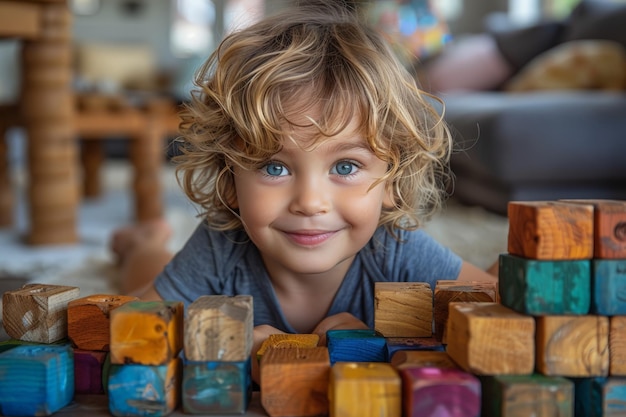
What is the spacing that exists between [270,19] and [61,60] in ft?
4.18

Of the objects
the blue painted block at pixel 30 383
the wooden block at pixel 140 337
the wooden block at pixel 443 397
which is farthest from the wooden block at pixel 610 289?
the blue painted block at pixel 30 383

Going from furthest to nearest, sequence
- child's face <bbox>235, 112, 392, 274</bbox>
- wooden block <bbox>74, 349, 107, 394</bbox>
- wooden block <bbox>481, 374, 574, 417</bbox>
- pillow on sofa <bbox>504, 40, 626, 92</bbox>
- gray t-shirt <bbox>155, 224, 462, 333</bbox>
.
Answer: pillow on sofa <bbox>504, 40, 626, 92</bbox> → gray t-shirt <bbox>155, 224, 462, 333</bbox> → child's face <bbox>235, 112, 392, 274</bbox> → wooden block <bbox>74, 349, 107, 394</bbox> → wooden block <bbox>481, 374, 574, 417</bbox>

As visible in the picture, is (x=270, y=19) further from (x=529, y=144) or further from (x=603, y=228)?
(x=529, y=144)

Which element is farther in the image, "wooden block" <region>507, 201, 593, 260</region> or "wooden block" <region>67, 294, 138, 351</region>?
"wooden block" <region>67, 294, 138, 351</region>

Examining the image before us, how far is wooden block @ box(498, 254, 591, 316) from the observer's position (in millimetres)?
621

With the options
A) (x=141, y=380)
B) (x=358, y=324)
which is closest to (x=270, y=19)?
(x=358, y=324)

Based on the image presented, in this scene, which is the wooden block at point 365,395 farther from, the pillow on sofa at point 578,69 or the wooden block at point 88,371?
the pillow on sofa at point 578,69

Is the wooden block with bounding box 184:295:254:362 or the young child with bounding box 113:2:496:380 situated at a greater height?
the young child with bounding box 113:2:496:380

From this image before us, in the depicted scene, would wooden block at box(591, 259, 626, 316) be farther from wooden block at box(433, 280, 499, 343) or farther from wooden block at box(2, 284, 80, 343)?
wooden block at box(2, 284, 80, 343)

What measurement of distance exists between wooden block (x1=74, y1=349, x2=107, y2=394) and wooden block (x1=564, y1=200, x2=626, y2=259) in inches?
19.1

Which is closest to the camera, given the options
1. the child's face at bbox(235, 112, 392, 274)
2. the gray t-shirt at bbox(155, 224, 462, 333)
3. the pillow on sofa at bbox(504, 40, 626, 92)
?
the child's face at bbox(235, 112, 392, 274)

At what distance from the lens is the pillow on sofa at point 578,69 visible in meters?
2.56

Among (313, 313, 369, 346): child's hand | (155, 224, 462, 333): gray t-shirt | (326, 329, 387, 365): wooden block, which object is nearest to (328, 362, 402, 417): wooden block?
(326, 329, 387, 365): wooden block

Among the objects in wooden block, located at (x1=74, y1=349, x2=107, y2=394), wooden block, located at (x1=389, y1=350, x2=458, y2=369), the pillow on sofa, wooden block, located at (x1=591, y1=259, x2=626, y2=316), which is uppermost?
the pillow on sofa
